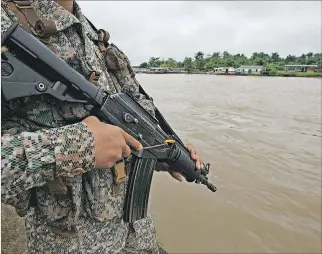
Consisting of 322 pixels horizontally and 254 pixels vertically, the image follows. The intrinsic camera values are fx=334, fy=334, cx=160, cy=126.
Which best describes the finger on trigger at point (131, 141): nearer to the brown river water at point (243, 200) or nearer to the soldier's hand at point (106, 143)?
the soldier's hand at point (106, 143)

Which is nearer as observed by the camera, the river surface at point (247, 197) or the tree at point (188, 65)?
the river surface at point (247, 197)

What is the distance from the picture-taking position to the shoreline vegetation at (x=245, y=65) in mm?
80281

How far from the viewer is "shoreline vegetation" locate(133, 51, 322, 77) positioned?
80.3 meters

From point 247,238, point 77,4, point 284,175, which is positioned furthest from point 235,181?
point 77,4

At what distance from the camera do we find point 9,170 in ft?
3.36

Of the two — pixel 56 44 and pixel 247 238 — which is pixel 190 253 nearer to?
pixel 247 238

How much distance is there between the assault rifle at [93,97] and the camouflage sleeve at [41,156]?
169 mm

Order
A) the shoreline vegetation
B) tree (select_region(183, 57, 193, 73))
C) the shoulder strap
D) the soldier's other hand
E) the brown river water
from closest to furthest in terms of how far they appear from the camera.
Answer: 1. the shoulder strap
2. the soldier's other hand
3. the brown river water
4. the shoreline vegetation
5. tree (select_region(183, 57, 193, 73))

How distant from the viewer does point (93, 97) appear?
4.44 feet

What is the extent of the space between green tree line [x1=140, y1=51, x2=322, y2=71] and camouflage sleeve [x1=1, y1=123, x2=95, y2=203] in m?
84.8

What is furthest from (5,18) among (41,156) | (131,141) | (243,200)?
(243,200)

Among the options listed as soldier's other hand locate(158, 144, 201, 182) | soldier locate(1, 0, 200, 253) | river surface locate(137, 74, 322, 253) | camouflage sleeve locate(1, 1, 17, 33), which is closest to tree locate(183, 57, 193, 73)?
river surface locate(137, 74, 322, 253)

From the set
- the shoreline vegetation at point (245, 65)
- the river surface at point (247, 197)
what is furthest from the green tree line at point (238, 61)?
the river surface at point (247, 197)

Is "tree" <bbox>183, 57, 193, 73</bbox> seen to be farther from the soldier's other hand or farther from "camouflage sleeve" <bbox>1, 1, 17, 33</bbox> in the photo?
A: "camouflage sleeve" <bbox>1, 1, 17, 33</bbox>
